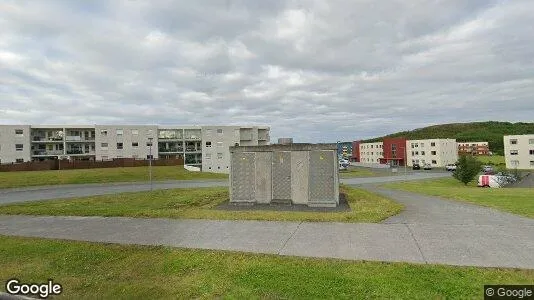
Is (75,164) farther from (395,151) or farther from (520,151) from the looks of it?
(520,151)

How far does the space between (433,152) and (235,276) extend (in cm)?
9494

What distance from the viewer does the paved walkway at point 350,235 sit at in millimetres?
7445

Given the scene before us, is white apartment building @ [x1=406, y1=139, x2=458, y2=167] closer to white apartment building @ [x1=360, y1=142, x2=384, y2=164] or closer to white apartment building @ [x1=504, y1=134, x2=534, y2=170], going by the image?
white apartment building @ [x1=360, y1=142, x2=384, y2=164]

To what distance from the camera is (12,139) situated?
59.0 m

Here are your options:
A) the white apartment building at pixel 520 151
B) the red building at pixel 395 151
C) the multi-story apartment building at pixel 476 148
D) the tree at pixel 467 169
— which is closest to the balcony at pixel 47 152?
the tree at pixel 467 169

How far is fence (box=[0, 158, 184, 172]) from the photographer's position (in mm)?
46688

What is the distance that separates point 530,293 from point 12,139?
239ft

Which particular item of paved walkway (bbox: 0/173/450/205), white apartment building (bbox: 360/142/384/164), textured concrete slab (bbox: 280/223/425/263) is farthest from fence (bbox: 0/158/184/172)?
white apartment building (bbox: 360/142/384/164)

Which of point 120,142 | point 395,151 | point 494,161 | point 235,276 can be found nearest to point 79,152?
point 120,142

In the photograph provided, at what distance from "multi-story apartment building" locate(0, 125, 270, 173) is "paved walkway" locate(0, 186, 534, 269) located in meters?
47.6

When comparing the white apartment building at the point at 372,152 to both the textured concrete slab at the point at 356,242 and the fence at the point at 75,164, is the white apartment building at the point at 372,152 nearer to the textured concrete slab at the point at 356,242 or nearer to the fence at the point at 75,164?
the fence at the point at 75,164

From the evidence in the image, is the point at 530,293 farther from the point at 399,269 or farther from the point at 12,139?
the point at 12,139

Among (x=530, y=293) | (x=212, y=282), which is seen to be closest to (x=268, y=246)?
(x=212, y=282)

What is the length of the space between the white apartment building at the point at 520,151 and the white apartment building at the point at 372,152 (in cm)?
3438
